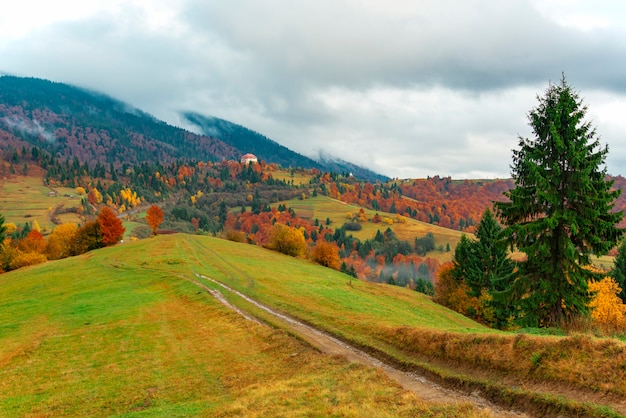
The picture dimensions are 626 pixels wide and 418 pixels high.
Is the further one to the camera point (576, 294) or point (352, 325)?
point (576, 294)

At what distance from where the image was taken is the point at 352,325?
26797 mm

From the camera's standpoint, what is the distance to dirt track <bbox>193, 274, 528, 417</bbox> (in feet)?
47.0

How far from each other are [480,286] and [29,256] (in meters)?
96.1

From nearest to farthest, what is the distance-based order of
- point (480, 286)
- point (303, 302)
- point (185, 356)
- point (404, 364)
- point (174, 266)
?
point (404, 364), point (185, 356), point (303, 302), point (174, 266), point (480, 286)

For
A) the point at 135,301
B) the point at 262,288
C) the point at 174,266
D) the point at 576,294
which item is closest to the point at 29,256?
the point at 174,266

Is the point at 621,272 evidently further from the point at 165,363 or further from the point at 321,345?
the point at 165,363

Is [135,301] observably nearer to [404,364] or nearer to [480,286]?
[404,364]

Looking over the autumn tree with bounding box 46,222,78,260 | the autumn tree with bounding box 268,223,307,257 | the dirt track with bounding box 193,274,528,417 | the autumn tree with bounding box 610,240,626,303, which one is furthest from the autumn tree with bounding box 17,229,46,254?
the autumn tree with bounding box 610,240,626,303

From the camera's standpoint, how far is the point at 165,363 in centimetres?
2466

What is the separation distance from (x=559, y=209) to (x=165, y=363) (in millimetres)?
28654

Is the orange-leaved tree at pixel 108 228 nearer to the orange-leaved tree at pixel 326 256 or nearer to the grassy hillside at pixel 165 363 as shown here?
the grassy hillside at pixel 165 363

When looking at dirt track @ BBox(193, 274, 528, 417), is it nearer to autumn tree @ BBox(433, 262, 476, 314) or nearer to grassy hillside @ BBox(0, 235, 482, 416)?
grassy hillside @ BBox(0, 235, 482, 416)

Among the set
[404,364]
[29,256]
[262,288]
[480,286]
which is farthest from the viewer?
[29,256]

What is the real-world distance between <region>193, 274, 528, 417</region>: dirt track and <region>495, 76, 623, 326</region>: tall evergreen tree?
1546 cm
